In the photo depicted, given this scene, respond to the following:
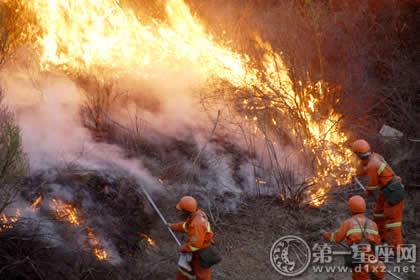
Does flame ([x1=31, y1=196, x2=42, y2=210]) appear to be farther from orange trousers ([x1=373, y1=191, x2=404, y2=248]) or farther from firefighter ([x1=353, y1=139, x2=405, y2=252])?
orange trousers ([x1=373, y1=191, x2=404, y2=248])

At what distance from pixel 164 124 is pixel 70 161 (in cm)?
273

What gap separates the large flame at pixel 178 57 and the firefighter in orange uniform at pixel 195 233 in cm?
385

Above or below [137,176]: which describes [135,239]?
below

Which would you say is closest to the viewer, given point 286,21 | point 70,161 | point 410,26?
point 70,161

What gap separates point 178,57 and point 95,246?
18.4ft

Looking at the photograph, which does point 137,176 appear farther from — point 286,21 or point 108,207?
point 286,21

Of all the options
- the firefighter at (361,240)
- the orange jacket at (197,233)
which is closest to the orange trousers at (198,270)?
the orange jacket at (197,233)

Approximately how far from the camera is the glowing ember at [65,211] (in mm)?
7438

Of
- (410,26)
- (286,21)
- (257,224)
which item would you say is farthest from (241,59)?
(410,26)

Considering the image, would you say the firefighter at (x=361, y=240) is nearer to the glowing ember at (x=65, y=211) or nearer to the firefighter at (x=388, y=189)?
the firefighter at (x=388, y=189)

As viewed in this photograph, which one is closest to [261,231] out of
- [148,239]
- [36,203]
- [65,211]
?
[148,239]

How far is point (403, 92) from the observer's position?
12789 millimetres

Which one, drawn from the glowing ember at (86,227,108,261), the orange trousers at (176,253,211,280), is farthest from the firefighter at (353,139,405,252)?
the glowing ember at (86,227,108,261)

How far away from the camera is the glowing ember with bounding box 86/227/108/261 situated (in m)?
7.18
